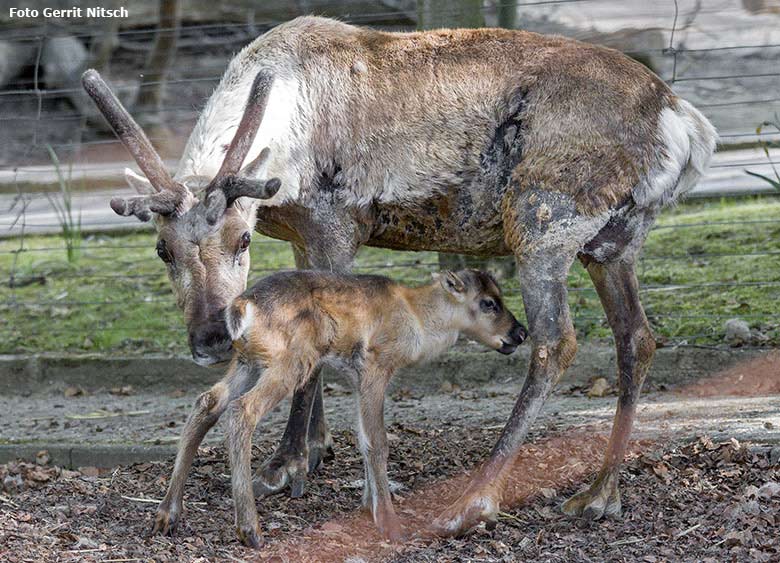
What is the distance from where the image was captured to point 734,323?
7.32 meters

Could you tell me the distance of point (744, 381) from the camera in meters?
6.90

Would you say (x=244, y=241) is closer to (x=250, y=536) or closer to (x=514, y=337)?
(x=250, y=536)

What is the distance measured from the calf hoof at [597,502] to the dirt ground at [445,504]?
5 cm

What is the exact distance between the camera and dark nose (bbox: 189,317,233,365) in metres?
4.64

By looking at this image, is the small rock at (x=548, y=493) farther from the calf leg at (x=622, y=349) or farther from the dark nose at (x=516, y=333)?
the dark nose at (x=516, y=333)

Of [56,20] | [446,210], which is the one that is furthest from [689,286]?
[56,20]

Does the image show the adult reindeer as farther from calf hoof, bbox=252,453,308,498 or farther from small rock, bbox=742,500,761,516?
small rock, bbox=742,500,761,516

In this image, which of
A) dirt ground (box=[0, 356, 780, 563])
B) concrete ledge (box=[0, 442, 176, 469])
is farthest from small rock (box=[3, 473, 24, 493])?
concrete ledge (box=[0, 442, 176, 469])

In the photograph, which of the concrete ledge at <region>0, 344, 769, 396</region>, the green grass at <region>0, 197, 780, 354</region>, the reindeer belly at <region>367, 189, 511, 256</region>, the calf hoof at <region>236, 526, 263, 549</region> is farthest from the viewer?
the green grass at <region>0, 197, 780, 354</region>

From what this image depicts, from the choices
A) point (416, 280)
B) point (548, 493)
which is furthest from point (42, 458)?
point (416, 280)

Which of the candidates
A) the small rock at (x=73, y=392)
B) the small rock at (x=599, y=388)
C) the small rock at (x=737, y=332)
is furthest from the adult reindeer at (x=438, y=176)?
the small rock at (x=73, y=392)

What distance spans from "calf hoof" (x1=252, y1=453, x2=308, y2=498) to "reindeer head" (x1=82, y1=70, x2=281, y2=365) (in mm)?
856

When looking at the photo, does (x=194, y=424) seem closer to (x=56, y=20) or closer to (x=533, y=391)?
(x=533, y=391)

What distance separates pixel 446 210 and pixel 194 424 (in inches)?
63.6
